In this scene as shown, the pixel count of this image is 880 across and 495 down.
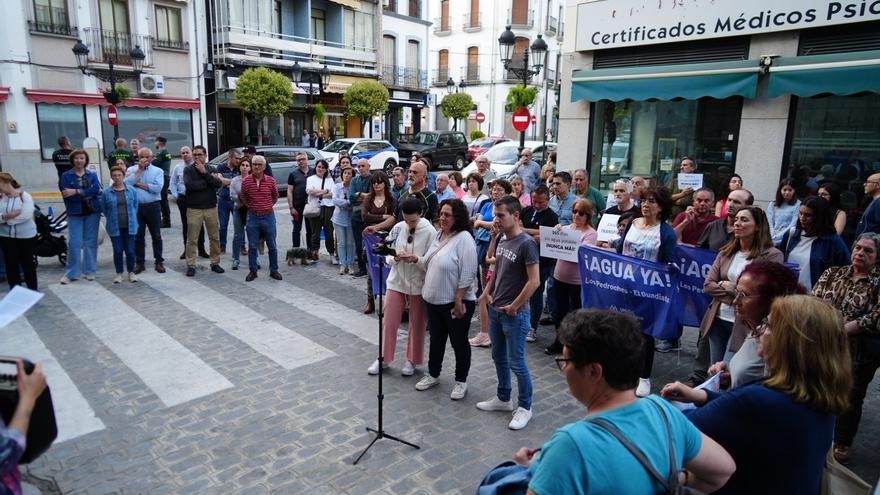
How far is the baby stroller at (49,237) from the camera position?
9.06m

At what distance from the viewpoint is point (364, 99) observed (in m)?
30.8

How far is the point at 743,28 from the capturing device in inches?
380

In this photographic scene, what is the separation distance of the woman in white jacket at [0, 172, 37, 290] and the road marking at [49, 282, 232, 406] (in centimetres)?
58

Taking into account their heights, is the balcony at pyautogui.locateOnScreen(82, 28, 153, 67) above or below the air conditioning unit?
above

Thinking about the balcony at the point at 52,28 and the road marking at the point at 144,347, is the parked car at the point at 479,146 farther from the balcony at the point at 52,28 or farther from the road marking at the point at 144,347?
the road marking at the point at 144,347

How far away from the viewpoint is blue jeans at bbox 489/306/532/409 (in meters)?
4.70

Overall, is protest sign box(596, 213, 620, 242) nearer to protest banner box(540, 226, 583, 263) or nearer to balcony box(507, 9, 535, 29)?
protest banner box(540, 226, 583, 263)

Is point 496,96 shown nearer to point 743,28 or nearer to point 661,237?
point 743,28

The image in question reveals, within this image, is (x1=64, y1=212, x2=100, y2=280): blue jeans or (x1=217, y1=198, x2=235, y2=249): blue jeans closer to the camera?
(x1=64, y1=212, x2=100, y2=280): blue jeans

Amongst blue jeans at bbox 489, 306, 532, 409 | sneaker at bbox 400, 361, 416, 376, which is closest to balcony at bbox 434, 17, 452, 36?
sneaker at bbox 400, 361, 416, 376

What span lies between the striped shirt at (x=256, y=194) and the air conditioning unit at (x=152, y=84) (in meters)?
17.7

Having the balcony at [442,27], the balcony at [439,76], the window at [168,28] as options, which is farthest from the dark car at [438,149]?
the balcony at [442,27]

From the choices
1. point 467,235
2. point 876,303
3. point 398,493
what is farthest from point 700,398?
point 467,235

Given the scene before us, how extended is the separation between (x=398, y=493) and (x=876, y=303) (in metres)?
3.53
